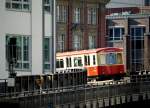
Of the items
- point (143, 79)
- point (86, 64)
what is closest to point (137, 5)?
point (86, 64)

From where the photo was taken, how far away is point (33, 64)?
148 ft

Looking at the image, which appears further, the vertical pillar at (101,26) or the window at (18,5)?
the vertical pillar at (101,26)

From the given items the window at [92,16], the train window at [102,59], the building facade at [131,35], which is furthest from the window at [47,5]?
the building facade at [131,35]

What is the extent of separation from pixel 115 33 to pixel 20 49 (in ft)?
173

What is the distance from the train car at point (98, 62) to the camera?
6347 cm

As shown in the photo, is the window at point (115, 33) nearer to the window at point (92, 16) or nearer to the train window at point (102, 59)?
the window at point (92, 16)

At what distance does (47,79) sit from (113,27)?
5507cm

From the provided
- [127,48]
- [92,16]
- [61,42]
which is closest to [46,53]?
[61,42]

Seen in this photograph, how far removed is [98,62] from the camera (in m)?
63.5

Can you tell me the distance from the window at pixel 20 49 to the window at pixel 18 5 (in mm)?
1886

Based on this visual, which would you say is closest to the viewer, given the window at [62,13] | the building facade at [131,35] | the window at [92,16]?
the window at [62,13]

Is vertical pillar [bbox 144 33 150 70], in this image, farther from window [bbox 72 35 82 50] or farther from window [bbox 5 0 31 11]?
window [bbox 5 0 31 11]

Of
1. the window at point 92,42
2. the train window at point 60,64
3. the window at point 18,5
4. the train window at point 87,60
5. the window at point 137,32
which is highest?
the window at point 18,5

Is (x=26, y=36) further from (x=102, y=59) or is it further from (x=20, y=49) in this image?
(x=102, y=59)
